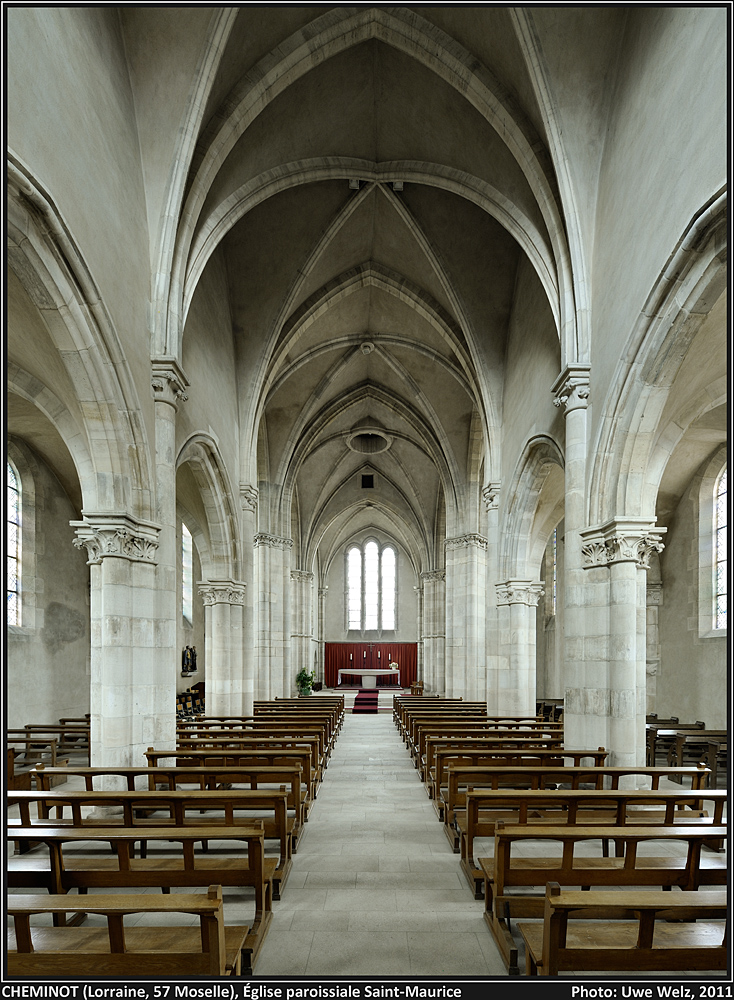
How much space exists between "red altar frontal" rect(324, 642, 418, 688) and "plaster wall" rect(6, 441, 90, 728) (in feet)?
86.8

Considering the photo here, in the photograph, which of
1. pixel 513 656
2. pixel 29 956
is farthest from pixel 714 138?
pixel 513 656

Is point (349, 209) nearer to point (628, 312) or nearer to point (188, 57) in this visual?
point (188, 57)

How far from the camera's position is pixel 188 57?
10.6 m

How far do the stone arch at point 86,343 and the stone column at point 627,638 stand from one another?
21.2 feet

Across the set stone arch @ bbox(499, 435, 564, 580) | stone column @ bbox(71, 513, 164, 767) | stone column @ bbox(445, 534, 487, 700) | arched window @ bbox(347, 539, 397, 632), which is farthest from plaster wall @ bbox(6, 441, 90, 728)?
arched window @ bbox(347, 539, 397, 632)

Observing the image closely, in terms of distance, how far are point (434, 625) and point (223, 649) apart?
1786 centimetres

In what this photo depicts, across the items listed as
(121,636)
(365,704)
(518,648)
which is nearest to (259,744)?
(121,636)

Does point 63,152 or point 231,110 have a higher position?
point 231,110

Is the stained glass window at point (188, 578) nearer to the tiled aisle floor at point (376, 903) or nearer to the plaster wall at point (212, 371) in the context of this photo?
the plaster wall at point (212, 371)

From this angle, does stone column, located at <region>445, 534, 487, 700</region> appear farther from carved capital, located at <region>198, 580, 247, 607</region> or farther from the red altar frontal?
the red altar frontal

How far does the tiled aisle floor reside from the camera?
491cm

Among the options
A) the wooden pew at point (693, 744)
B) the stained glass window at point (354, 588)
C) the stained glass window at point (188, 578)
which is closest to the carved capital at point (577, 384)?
the wooden pew at point (693, 744)

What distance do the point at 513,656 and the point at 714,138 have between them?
12578mm

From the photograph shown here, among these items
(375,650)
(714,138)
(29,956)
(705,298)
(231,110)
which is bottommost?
(375,650)
